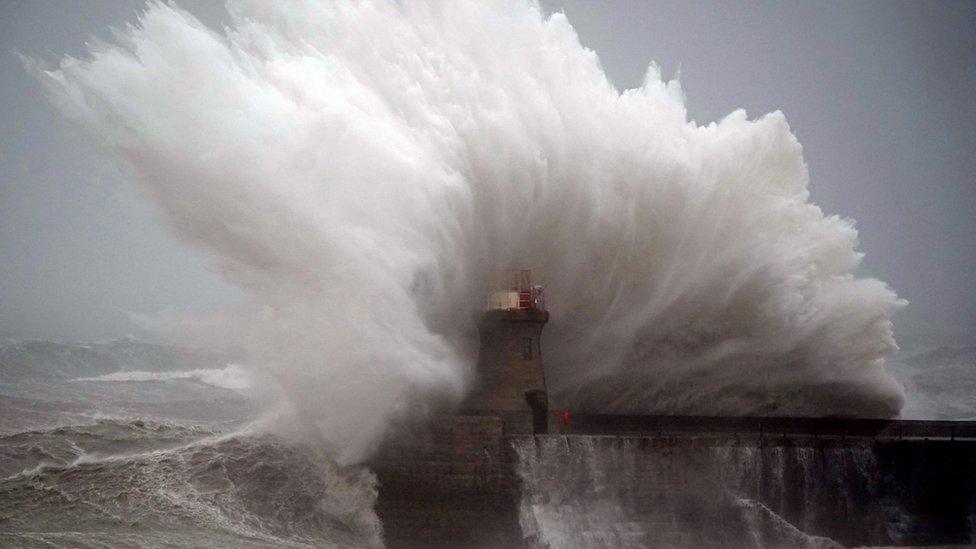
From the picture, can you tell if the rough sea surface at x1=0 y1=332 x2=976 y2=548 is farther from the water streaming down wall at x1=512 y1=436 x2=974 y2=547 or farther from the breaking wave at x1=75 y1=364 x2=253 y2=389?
the breaking wave at x1=75 y1=364 x2=253 y2=389

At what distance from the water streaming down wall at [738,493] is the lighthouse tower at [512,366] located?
1.38 m

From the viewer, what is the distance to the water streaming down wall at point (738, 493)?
59.7 ft

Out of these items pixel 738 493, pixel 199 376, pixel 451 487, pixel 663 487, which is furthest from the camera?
pixel 199 376

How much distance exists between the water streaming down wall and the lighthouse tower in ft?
4.53

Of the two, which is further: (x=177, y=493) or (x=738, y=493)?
(x=738, y=493)

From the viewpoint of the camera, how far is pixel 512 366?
20000 mm

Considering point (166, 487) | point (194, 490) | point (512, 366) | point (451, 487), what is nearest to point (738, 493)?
point (512, 366)

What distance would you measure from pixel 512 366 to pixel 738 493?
4.67 m

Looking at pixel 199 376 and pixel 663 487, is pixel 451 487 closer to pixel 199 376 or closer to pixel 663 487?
pixel 663 487

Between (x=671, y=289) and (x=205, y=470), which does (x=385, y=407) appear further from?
(x=671, y=289)

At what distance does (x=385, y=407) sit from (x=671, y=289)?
7631 millimetres

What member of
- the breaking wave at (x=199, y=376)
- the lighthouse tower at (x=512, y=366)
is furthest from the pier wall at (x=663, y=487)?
the breaking wave at (x=199, y=376)

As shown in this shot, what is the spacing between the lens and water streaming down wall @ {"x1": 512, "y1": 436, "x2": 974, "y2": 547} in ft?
59.7

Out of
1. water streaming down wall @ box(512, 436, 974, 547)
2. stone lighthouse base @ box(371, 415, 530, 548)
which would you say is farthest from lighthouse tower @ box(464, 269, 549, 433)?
stone lighthouse base @ box(371, 415, 530, 548)
